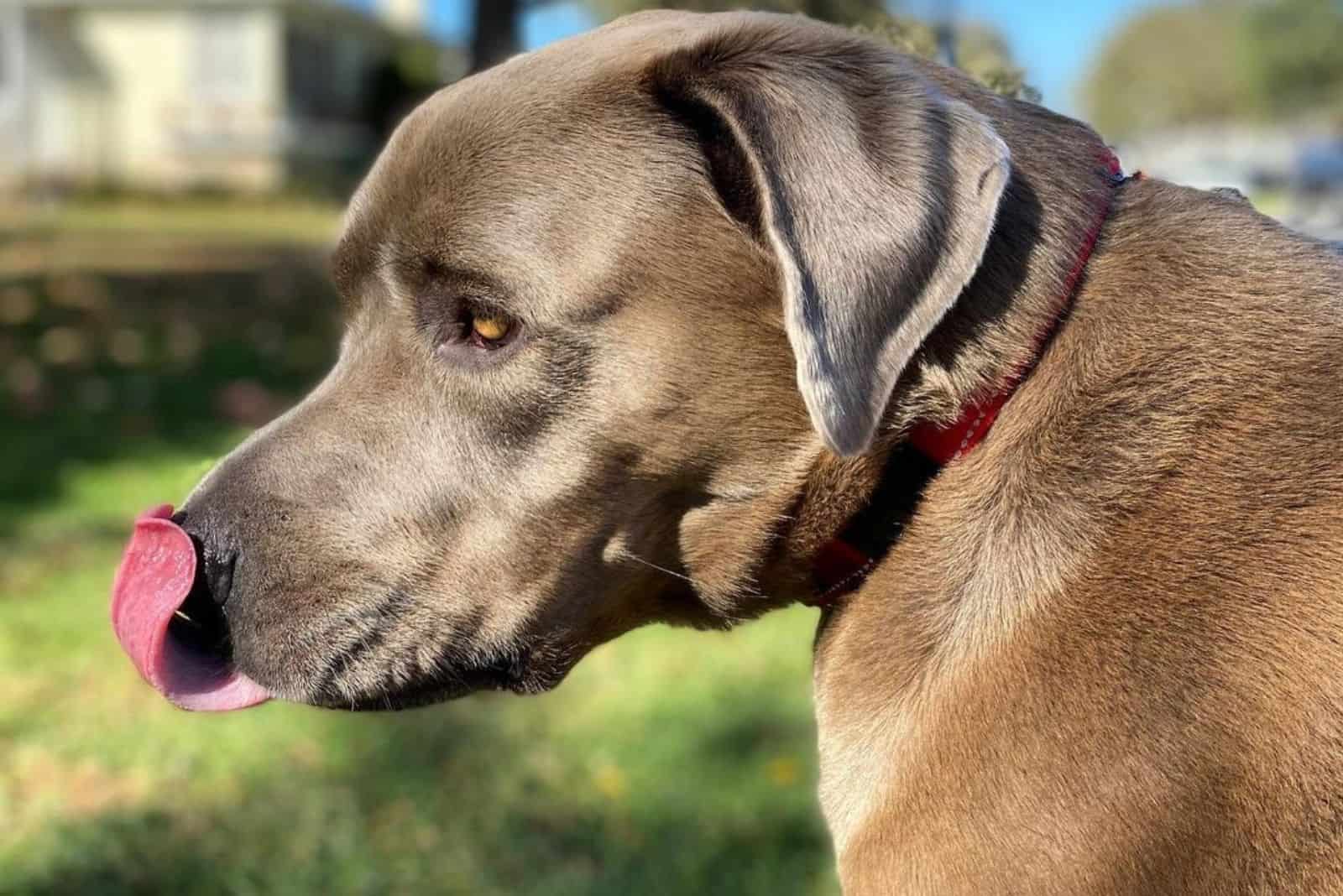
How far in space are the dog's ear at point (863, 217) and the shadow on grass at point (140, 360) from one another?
18.3ft

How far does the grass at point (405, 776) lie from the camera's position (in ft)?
13.0

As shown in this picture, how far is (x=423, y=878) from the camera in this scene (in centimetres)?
395

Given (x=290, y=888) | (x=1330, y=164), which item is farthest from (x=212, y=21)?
(x=290, y=888)

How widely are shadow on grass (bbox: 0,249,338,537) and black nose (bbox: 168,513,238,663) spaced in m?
4.67

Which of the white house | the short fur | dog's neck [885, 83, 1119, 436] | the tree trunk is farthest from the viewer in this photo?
the white house

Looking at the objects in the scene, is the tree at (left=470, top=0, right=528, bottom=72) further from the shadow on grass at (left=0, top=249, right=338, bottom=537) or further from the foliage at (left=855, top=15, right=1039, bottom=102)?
the foliage at (left=855, top=15, right=1039, bottom=102)

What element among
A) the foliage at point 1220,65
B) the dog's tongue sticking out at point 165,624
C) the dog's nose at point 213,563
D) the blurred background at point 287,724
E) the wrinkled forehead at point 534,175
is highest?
the wrinkled forehead at point 534,175

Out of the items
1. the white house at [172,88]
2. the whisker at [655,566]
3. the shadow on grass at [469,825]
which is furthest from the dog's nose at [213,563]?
the white house at [172,88]

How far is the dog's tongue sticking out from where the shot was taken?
7.95ft

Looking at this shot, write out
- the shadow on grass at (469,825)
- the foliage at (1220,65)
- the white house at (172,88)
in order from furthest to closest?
the foliage at (1220,65), the white house at (172,88), the shadow on grass at (469,825)

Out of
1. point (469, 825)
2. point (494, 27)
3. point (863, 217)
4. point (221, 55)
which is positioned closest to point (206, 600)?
point (863, 217)

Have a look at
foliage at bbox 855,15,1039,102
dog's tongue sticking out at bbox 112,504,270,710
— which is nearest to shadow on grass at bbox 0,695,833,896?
dog's tongue sticking out at bbox 112,504,270,710

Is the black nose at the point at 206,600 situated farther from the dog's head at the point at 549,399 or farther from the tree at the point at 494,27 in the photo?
the tree at the point at 494,27

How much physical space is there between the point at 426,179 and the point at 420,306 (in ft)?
0.71
